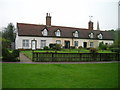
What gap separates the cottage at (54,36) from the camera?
109ft

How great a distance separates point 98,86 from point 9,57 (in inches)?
402

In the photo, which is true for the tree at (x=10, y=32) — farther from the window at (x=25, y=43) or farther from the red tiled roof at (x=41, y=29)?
the window at (x=25, y=43)

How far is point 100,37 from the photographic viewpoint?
43625mm

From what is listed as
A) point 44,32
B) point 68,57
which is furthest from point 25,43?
point 68,57

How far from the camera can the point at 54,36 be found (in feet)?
119

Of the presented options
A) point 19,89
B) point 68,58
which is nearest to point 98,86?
point 19,89

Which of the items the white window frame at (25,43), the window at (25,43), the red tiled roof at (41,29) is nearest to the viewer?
the white window frame at (25,43)

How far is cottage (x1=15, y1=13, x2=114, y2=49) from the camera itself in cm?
3338

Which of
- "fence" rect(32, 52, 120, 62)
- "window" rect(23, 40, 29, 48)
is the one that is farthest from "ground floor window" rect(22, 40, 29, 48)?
"fence" rect(32, 52, 120, 62)

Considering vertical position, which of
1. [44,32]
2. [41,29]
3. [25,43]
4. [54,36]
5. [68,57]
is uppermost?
[41,29]

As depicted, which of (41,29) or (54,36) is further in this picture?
(54,36)

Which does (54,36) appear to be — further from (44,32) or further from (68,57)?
(68,57)

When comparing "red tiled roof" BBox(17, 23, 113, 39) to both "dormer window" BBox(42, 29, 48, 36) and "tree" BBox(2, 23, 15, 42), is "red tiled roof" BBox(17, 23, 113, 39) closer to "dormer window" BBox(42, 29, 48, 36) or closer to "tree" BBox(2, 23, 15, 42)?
"dormer window" BBox(42, 29, 48, 36)

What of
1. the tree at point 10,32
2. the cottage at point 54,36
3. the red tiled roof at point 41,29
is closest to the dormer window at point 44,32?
the cottage at point 54,36
